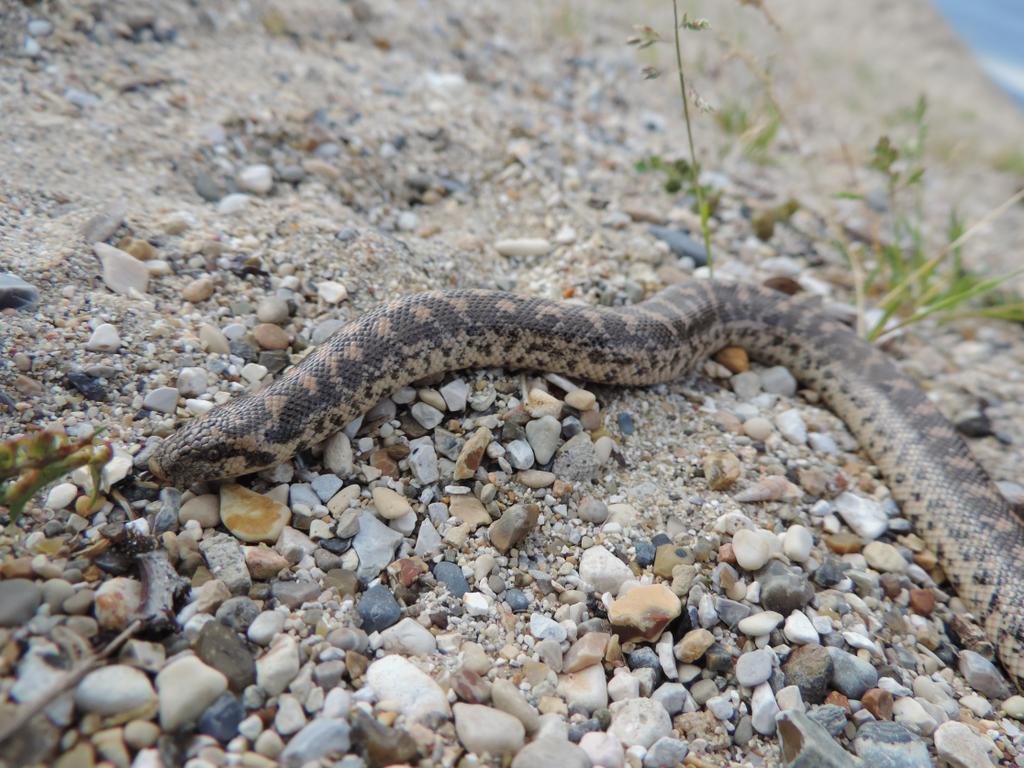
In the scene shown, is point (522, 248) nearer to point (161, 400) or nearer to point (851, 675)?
point (161, 400)

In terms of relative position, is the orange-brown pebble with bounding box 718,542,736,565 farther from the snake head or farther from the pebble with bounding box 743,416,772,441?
the snake head

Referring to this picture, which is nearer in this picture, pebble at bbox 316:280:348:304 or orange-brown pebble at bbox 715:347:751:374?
pebble at bbox 316:280:348:304

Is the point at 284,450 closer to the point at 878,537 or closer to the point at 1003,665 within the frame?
the point at 878,537

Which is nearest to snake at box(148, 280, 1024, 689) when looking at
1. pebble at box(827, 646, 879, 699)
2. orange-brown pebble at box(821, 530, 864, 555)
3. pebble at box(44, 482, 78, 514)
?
pebble at box(44, 482, 78, 514)

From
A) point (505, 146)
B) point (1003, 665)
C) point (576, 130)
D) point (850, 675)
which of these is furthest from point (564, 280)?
point (1003, 665)

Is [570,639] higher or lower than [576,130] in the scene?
lower

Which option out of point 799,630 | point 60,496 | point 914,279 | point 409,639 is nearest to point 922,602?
point 799,630

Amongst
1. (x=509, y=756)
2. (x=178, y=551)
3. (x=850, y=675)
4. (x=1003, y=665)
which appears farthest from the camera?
(x=1003, y=665)

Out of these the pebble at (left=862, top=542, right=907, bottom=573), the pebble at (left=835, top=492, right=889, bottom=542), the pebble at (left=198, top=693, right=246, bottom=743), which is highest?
the pebble at (left=835, top=492, right=889, bottom=542)
